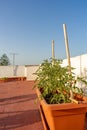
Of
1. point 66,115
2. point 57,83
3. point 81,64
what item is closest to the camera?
point 66,115

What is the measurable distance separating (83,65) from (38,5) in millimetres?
4301

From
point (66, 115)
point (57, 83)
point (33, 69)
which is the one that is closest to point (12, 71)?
point (33, 69)

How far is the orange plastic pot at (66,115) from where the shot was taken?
2.17 metres

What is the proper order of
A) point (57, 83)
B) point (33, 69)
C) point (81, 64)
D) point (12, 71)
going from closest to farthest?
point (57, 83)
point (81, 64)
point (33, 69)
point (12, 71)

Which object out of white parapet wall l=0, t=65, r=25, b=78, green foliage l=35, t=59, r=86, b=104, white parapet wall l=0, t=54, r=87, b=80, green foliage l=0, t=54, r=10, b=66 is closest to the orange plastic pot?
green foliage l=35, t=59, r=86, b=104

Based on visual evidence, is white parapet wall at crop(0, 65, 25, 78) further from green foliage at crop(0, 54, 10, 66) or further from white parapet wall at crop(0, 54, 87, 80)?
green foliage at crop(0, 54, 10, 66)

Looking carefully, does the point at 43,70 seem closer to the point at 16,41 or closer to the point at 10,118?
the point at 10,118

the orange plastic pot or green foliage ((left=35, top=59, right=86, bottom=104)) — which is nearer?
the orange plastic pot

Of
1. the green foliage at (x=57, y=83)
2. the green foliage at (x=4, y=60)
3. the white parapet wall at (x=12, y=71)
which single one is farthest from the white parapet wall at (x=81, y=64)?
the green foliage at (x=4, y=60)

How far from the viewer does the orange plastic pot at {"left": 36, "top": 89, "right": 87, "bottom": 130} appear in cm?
217

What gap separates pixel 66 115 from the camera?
2260 mm

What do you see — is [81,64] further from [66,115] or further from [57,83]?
[66,115]

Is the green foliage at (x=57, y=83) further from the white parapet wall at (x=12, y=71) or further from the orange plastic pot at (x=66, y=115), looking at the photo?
the white parapet wall at (x=12, y=71)

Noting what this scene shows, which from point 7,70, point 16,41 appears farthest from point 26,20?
point 7,70
